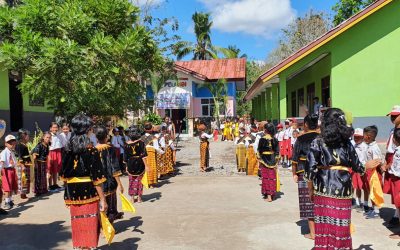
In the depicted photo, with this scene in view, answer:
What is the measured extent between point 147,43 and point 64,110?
3.29m

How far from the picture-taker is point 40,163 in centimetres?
912

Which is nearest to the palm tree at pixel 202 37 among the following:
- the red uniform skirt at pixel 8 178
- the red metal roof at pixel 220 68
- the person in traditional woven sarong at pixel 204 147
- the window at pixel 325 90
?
the red metal roof at pixel 220 68

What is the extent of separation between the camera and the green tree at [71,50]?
1013cm

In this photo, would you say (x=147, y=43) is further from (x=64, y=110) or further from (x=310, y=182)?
(x=310, y=182)

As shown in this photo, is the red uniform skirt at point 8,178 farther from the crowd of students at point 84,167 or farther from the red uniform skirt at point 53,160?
the red uniform skirt at point 53,160

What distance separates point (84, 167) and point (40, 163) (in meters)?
5.13

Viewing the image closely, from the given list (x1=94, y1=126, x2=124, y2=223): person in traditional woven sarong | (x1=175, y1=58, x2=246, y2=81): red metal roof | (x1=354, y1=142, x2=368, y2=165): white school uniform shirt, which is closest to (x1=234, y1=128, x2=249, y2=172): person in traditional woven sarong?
(x1=354, y1=142, x2=368, y2=165): white school uniform shirt

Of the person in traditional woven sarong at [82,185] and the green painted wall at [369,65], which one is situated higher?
the green painted wall at [369,65]

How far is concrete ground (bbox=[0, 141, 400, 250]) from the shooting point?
5586 mm

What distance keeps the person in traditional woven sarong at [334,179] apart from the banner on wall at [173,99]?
25.1m

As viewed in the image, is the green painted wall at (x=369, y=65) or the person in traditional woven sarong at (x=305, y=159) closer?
the person in traditional woven sarong at (x=305, y=159)

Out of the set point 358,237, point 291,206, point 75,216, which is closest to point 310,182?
point 358,237

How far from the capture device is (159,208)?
25.7 feet

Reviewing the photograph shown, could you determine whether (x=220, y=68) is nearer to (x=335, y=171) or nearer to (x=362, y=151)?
(x=362, y=151)
